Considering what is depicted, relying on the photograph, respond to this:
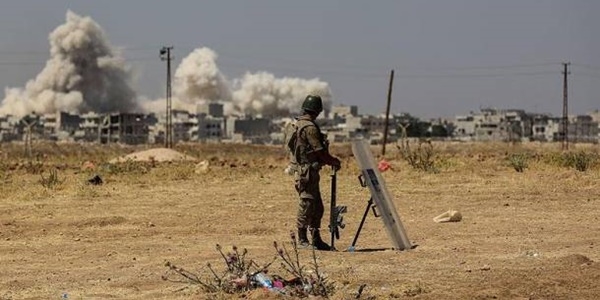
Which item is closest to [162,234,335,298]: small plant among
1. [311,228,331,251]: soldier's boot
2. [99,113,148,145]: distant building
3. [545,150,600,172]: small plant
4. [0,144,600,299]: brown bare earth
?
[0,144,600,299]: brown bare earth

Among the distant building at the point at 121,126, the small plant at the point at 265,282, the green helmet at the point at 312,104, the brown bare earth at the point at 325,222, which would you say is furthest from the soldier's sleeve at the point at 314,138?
the distant building at the point at 121,126

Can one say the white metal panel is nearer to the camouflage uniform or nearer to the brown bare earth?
the brown bare earth

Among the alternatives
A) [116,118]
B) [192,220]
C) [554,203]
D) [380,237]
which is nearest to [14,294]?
[380,237]

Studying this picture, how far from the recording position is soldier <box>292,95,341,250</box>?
10.1 metres

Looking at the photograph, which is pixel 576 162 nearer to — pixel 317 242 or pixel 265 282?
pixel 317 242

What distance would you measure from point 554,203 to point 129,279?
8.33 meters

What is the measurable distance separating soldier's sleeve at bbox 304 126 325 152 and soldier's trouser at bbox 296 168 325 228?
24cm

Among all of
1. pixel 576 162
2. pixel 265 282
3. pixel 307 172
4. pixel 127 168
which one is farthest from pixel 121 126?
pixel 265 282

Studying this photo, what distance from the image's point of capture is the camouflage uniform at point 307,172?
10164mm

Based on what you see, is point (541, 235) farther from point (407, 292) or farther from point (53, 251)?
point (53, 251)

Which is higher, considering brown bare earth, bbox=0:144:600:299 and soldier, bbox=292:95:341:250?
soldier, bbox=292:95:341:250

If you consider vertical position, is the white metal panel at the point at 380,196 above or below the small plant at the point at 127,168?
above

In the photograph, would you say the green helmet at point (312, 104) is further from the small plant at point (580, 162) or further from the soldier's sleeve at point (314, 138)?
the small plant at point (580, 162)

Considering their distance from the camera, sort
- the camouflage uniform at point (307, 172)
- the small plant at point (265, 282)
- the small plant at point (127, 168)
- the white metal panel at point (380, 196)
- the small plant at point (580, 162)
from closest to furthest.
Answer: the small plant at point (265, 282) < the white metal panel at point (380, 196) < the camouflage uniform at point (307, 172) < the small plant at point (580, 162) < the small plant at point (127, 168)
